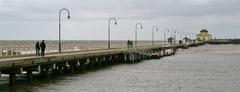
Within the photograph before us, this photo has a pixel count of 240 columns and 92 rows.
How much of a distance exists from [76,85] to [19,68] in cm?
496

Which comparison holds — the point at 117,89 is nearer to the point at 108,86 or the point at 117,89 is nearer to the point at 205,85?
the point at 108,86

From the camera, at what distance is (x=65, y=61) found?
49781mm

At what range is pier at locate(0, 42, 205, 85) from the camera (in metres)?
38.0

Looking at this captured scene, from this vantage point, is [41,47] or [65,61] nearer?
[41,47]

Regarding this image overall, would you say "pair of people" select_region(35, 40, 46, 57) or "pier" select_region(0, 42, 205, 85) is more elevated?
"pair of people" select_region(35, 40, 46, 57)

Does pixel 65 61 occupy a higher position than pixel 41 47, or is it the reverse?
pixel 41 47

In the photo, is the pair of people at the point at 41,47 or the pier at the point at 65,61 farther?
the pair of people at the point at 41,47

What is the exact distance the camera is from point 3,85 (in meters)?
37.7

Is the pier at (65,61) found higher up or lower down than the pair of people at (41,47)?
lower down

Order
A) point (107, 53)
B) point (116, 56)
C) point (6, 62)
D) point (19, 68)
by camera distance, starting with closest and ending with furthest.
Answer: point (6, 62) → point (19, 68) → point (107, 53) → point (116, 56)

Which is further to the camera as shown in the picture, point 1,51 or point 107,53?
point 107,53

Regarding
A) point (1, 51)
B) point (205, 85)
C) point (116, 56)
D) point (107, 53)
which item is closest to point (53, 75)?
point (1, 51)

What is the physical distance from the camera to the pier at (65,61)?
125ft

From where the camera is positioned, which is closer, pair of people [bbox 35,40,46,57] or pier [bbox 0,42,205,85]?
pier [bbox 0,42,205,85]
